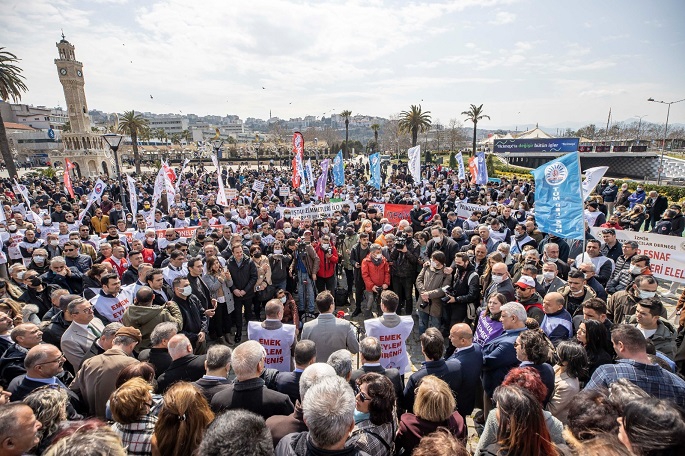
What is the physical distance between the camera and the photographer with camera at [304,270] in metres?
7.82

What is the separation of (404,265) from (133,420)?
19.1 feet

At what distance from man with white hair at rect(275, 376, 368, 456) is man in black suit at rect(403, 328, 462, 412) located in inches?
49.9

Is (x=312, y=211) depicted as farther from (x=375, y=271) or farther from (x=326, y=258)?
(x=375, y=271)

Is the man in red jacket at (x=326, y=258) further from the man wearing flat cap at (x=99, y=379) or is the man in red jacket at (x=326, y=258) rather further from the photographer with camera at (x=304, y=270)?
the man wearing flat cap at (x=99, y=379)

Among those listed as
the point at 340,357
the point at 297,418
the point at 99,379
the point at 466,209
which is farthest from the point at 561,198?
the point at 99,379

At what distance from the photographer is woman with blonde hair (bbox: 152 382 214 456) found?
99.3 inches

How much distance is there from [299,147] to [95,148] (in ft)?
195

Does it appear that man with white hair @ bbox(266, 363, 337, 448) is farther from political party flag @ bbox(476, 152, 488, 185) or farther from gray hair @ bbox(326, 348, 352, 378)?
political party flag @ bbox(476, 152, 488, 185)

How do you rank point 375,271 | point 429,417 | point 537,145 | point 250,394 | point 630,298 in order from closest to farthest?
point 429,417, point 250,394, point 630,298, point 375,271, point 537,145

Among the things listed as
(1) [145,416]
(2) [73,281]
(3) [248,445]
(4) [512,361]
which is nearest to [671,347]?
(4) [512,361]

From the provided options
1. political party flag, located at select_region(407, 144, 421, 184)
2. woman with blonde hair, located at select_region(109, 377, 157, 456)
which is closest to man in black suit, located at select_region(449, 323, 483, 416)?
woman with blonde hair, located at select_region(109, 377, 157, 456)

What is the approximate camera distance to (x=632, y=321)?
4.57 metres

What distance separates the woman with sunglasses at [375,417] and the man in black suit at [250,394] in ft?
2.54

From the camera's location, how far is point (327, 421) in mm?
2283
